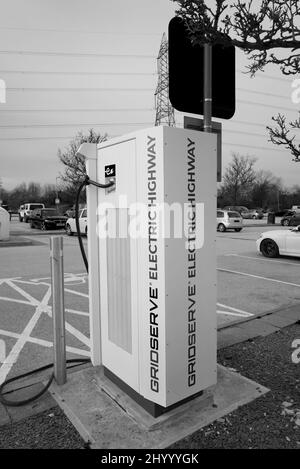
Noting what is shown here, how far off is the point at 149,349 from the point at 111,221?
3.48ft

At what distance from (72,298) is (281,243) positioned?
757cm

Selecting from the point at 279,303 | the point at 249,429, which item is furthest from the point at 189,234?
the point at 279,303

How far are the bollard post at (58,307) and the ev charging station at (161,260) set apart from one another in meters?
0.46

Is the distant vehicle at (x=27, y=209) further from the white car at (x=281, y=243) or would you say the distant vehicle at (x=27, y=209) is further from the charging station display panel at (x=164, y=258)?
the charging station display panel at (x=164, y=258)

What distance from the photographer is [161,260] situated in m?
2.47

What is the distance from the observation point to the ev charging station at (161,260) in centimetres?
247

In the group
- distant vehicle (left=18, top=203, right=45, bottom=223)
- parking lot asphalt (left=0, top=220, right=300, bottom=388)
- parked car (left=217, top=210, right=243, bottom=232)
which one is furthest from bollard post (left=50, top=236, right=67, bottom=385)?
distant vehicle (left=18, top=203, right=45, bottom=223)

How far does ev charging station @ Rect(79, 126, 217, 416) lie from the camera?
97.4 inches

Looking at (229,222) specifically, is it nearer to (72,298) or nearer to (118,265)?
(72,298)

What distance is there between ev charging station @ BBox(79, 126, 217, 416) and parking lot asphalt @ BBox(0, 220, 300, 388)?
150cm

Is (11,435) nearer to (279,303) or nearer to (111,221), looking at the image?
→ (111,221)
